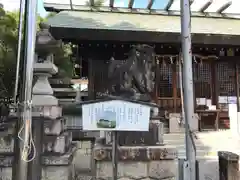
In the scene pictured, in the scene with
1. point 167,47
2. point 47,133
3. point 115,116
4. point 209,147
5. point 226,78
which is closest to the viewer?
point 115,116

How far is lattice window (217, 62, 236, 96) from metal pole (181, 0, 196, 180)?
806 cm

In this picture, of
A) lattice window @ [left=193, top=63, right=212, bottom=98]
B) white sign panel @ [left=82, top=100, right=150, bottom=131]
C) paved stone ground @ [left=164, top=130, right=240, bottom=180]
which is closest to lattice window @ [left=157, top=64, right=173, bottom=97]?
lattice window @ [left=193, top=63, right=212, bottom=98]

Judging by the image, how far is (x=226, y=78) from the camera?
11391mm

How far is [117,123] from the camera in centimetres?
367

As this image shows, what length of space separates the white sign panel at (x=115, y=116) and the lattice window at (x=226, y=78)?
8.48 meters

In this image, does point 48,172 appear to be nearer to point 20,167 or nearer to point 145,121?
point 20,167

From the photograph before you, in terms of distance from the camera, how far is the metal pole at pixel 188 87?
3.64 m

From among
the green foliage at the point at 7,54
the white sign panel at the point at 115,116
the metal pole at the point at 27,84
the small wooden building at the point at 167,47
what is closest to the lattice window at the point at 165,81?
the small wooden building at the point at 167,47

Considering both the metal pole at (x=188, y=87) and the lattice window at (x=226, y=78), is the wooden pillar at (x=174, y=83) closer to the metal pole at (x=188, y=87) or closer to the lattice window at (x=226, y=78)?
the lattice window at (x=226, y=78)

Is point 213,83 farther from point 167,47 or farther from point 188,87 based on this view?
point 188,87

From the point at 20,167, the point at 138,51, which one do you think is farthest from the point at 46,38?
the point at 20,167

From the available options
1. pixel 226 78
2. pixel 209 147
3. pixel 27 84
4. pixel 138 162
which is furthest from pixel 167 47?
pixel 27 84

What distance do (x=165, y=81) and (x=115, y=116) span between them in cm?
779

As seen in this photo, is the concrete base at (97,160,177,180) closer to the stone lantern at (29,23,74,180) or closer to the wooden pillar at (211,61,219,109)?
the stone lantern at (29,23,74,180)
